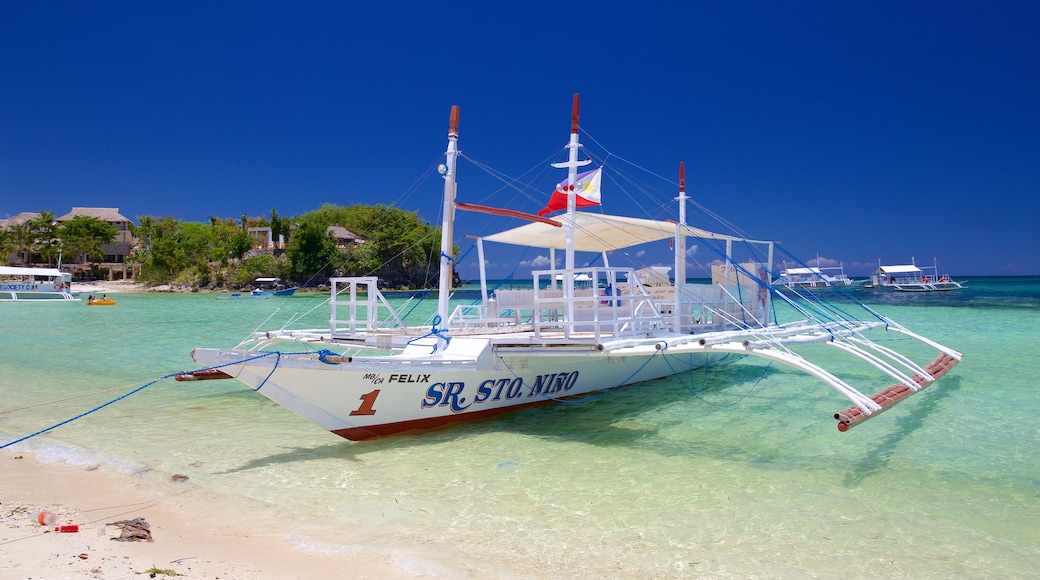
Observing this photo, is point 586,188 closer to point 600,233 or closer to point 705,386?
point 600,233

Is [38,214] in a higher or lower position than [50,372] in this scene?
higher

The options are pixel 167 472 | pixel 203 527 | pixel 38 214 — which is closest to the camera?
pixel 203 527

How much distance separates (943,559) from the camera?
5.21 m

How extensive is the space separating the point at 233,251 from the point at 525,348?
249ft

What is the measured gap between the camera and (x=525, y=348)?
9180 mm

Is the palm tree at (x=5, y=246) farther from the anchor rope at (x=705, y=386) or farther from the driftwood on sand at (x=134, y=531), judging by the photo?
the driftwood on sand at (x=134, y=531)

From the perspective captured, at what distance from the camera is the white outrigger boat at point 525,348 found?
25.2 feet

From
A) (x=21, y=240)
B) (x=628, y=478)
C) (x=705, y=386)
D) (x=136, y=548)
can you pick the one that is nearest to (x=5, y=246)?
(x=21, y=240)

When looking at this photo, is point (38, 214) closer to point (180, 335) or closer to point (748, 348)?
point (180, 335)

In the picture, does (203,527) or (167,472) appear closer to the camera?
(203,527)

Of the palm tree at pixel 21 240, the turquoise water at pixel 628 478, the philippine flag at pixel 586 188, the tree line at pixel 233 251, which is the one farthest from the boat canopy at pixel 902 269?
the palm tree at pixel 21 240

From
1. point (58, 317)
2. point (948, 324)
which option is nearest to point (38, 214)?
point (58, 317)

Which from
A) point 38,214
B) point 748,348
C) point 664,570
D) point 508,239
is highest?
point 38,214

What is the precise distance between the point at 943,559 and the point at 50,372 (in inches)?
734
